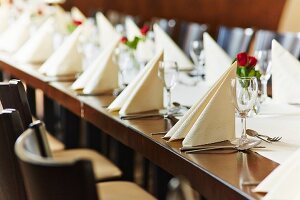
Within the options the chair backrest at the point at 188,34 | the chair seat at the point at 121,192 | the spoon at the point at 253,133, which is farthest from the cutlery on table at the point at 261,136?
the chair backrest at the point at 188,34

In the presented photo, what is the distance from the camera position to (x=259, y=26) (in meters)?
6.54

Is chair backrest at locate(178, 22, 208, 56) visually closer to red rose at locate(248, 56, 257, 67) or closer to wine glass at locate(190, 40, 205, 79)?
wine glass at locate(190, 40, 205, 79)

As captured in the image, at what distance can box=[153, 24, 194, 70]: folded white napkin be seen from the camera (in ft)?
13.2

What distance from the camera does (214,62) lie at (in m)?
3.45

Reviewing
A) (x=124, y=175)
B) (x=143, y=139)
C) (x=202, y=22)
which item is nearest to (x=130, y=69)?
(x=124, y=175)

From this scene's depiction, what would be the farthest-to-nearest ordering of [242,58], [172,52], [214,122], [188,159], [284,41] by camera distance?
[284,41] → [172,52] → [242,58] → [214,122] → [188,159]

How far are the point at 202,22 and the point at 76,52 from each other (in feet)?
12.0

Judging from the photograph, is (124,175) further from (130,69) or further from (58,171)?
(58,171)

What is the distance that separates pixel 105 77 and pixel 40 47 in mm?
1299

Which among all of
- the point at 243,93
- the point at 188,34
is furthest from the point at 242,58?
the point at 188,34

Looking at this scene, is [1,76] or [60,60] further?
[1,76]

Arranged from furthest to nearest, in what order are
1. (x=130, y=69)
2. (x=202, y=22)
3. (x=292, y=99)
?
(x=202, y=22) < (x=130, y=69) < (x=292, y=99)

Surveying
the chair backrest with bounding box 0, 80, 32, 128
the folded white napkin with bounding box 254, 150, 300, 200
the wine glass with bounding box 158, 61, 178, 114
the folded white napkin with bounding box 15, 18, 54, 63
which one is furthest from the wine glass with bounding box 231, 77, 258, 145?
the folded white napkin with bounding box 15, 18, 54, 63

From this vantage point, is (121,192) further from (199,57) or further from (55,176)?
(55,176)
